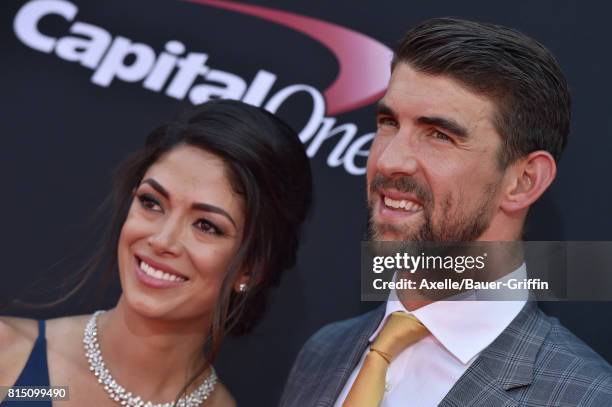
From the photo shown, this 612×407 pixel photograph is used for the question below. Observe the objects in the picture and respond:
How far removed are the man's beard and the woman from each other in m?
0.57

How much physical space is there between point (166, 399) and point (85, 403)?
31 cm

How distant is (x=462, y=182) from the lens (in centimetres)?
273

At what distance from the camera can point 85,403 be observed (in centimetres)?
308

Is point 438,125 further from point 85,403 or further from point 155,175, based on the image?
point 85,403

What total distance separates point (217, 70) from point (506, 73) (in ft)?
4.41

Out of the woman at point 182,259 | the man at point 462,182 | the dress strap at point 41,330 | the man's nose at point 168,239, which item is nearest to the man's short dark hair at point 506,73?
the man at point 462,182

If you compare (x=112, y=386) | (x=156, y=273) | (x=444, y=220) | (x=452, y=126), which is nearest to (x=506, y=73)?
(x=452, y=126)

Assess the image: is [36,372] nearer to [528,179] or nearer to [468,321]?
[468,321]

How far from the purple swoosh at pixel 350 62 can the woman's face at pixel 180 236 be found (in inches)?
27.9

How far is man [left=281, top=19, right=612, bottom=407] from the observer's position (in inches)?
105

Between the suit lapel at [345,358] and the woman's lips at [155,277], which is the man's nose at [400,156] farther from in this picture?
the woman's lips at [155,277]

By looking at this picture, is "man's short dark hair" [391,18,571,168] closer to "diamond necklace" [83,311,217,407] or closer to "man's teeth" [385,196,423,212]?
"man's teeth" [385,196,423,212]

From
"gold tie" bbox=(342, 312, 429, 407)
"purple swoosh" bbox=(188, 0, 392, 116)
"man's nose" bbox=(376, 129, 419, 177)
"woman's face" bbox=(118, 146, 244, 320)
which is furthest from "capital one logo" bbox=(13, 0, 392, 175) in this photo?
"gold tie" bbox=(342, 312, 429, 407)

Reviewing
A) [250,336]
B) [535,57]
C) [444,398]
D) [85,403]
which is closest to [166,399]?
[85,403]
